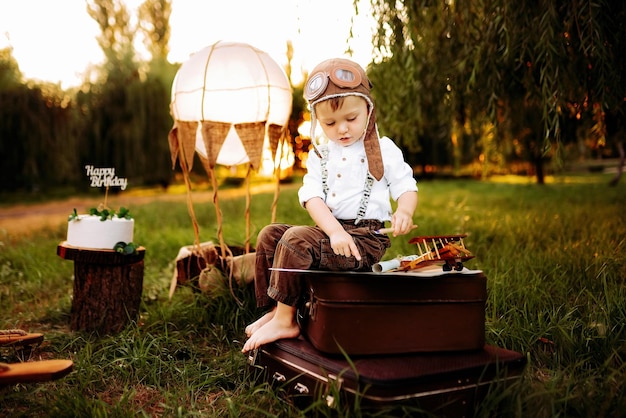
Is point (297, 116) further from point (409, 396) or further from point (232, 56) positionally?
point (409, 396)

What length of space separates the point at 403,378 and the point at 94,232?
2.01 m

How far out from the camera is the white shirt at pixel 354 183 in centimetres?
219

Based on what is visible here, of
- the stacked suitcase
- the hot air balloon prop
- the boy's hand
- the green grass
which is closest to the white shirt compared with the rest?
the boy's hand

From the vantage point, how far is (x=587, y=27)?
3195mm

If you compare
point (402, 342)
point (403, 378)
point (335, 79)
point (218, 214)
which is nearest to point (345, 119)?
point (335, 79)

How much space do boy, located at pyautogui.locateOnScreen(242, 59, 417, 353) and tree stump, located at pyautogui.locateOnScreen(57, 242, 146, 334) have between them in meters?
1.14

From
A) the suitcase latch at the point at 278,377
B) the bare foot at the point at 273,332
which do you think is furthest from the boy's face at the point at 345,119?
the suitcase latch at the point at 278,377

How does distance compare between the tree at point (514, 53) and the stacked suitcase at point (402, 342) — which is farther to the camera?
the tree at point (514, 53)

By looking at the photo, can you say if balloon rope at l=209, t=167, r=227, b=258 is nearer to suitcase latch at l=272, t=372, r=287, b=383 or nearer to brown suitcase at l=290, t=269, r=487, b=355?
suitcase latch at l=272, t=372, r=287, b=383

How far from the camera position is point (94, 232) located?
9.71 ft

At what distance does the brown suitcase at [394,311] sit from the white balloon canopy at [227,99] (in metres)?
1.53

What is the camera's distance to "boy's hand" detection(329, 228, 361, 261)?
197 centimetres

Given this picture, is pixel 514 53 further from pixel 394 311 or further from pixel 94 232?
pixel 94 232

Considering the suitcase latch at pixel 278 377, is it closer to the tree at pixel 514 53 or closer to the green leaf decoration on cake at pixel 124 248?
the green leaf decoration on cake at pixel 124 248
